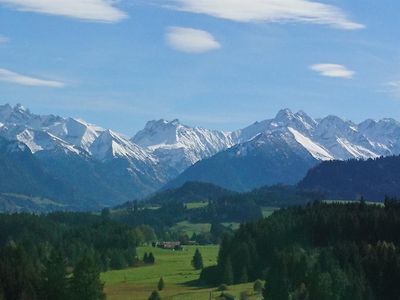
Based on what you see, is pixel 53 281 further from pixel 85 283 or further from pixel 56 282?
pixel 85 283

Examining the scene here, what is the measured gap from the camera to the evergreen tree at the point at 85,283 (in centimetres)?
11950

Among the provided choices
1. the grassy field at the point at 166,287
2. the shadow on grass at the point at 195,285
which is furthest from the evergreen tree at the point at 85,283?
the shadow on grass at the point at 195,285

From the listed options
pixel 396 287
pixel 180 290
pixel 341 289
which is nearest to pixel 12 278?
pixel 180 290

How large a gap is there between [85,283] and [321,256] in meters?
51.0

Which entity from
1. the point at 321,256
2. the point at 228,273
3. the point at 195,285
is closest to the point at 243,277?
the point at 228,273

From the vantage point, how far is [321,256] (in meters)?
151

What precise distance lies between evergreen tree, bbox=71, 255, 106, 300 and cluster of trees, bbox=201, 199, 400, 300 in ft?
100.0

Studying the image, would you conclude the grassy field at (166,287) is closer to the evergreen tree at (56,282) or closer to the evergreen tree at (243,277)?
the evergreen tree at (243,277)

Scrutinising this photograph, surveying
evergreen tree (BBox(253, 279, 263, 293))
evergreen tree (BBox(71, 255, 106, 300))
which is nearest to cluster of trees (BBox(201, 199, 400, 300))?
evergreen tree (BBox(253, 279, 263, 293))

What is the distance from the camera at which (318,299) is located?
12706 centimetres

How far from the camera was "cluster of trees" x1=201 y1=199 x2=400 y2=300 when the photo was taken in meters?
133

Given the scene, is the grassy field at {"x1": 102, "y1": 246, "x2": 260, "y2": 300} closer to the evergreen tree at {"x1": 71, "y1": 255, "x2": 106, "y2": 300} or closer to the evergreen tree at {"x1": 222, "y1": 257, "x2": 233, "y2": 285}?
the evergreen tree at {"x1": 222, "y1": 257, "x2": 233, "y2": 285}

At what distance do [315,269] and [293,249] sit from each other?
100ft

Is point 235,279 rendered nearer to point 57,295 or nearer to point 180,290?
point 180,290
